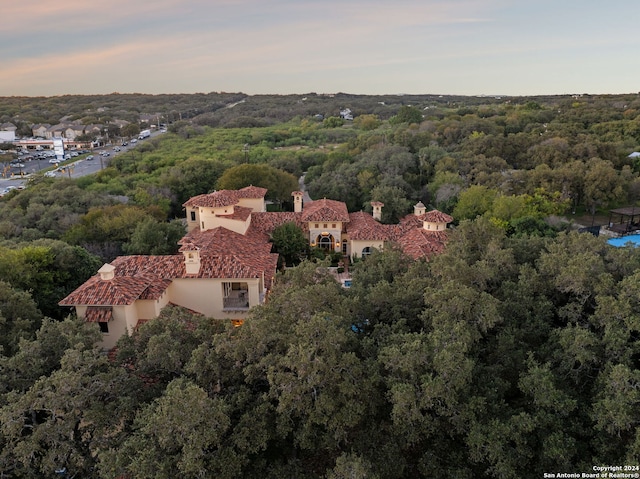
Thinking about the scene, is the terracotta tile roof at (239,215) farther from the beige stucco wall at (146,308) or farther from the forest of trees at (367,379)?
the forest of trees at (367,379)

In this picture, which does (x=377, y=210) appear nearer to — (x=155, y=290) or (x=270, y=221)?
(x=270, y=221)

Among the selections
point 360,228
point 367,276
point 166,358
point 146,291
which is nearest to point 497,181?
point 360,228

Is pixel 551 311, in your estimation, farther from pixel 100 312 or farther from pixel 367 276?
pixel 100 312

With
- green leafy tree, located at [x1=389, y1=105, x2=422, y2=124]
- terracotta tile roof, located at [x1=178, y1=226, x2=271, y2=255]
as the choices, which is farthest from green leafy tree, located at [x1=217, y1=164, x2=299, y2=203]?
green leafy tree, located at [x1=389, y1=105, x2=422, y2=124]

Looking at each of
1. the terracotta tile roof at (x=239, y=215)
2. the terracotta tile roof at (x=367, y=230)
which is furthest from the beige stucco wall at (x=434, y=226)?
the terracotta tile roof at (x=239, y=215)

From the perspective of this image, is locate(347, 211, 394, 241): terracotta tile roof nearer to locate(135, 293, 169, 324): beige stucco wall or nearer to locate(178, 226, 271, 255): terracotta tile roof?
locate(178, 226, 271, 255): terracotta tile roof

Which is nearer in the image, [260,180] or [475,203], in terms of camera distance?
[475,203]

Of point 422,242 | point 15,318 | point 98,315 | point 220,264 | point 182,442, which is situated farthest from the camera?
point 422,242

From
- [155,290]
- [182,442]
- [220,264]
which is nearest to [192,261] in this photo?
[220,264]
